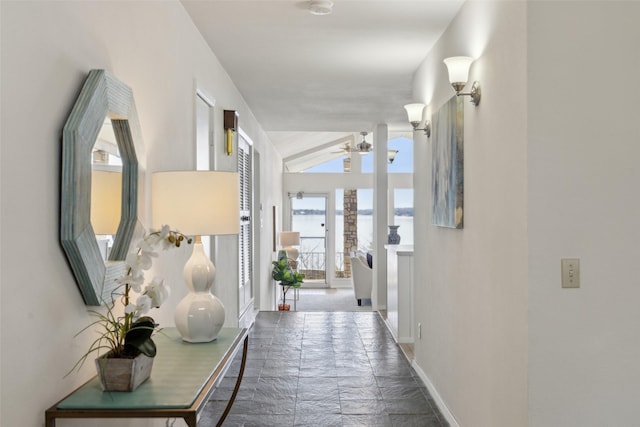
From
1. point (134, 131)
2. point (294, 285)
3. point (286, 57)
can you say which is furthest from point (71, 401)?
point (294, 285)

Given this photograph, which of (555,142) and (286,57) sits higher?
(286,57)

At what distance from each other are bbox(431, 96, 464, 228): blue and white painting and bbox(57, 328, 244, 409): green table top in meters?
1.55

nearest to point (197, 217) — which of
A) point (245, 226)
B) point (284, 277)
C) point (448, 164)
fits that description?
point (448, 164)

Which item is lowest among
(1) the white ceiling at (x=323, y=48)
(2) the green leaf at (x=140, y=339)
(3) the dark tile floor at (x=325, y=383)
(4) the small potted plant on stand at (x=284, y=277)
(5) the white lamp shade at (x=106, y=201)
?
(3) the dark tile floor at (x=325, y=383)

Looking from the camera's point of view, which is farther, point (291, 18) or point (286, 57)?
point (286, 57)

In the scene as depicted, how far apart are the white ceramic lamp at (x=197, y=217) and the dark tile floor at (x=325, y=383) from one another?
134 cm

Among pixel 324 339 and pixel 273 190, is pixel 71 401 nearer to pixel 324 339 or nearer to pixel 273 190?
pixel 324 339

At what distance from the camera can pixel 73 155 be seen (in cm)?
168

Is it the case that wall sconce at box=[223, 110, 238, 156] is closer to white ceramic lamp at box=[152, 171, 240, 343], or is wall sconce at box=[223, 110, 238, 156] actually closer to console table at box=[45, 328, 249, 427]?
white ceramic lamp at box=[152, 171, 240, 343]

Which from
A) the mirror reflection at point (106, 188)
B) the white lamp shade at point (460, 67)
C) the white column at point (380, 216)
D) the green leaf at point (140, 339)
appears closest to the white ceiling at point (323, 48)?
the white lamp shade at point (460, 67)

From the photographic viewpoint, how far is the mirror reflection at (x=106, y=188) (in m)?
1.89

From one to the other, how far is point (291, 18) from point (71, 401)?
2.54 meters

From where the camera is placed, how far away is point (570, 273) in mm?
2184

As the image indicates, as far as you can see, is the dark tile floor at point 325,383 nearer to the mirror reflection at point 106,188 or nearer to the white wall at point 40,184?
the white wall at point 40,184
